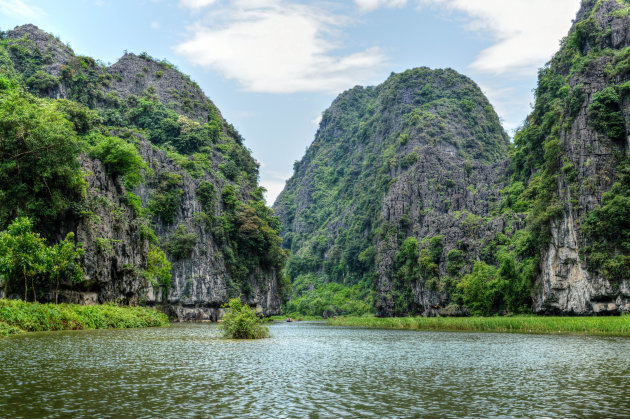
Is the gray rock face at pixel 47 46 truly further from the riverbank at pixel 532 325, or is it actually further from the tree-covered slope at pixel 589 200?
the tree-covered slope at pixel 589 200

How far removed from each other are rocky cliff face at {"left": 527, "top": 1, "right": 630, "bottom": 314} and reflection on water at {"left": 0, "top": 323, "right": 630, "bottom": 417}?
34636 mm

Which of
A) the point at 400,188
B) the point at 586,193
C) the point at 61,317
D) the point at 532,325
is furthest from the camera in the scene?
the point at 400,188

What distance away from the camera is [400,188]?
128 metres

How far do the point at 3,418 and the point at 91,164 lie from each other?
45.7 m

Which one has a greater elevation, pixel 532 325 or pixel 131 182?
pixel 131 182

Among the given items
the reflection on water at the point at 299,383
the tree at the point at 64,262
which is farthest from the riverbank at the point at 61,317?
the reflection on water at the point at 299,383

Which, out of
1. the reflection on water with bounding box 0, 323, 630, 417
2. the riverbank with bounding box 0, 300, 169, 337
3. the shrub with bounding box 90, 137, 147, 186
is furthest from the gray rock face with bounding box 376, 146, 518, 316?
the reflection on water with bounding box 0, 323, 630, 417

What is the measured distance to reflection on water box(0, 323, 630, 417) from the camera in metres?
11.7

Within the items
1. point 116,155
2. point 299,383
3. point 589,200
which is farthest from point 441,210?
point 299,383

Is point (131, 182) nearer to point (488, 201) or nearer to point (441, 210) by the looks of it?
point (441, 210)

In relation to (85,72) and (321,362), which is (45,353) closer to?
(321,362)

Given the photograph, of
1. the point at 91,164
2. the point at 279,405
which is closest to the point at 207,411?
the point at 279,405

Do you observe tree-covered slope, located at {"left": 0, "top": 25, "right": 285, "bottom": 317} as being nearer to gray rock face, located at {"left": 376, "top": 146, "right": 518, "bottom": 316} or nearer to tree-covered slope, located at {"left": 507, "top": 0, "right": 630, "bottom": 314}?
gray rock face, located at {"left": 376, "top": 146, "right": 518, "bottom": 316}

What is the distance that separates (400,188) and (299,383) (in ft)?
378
